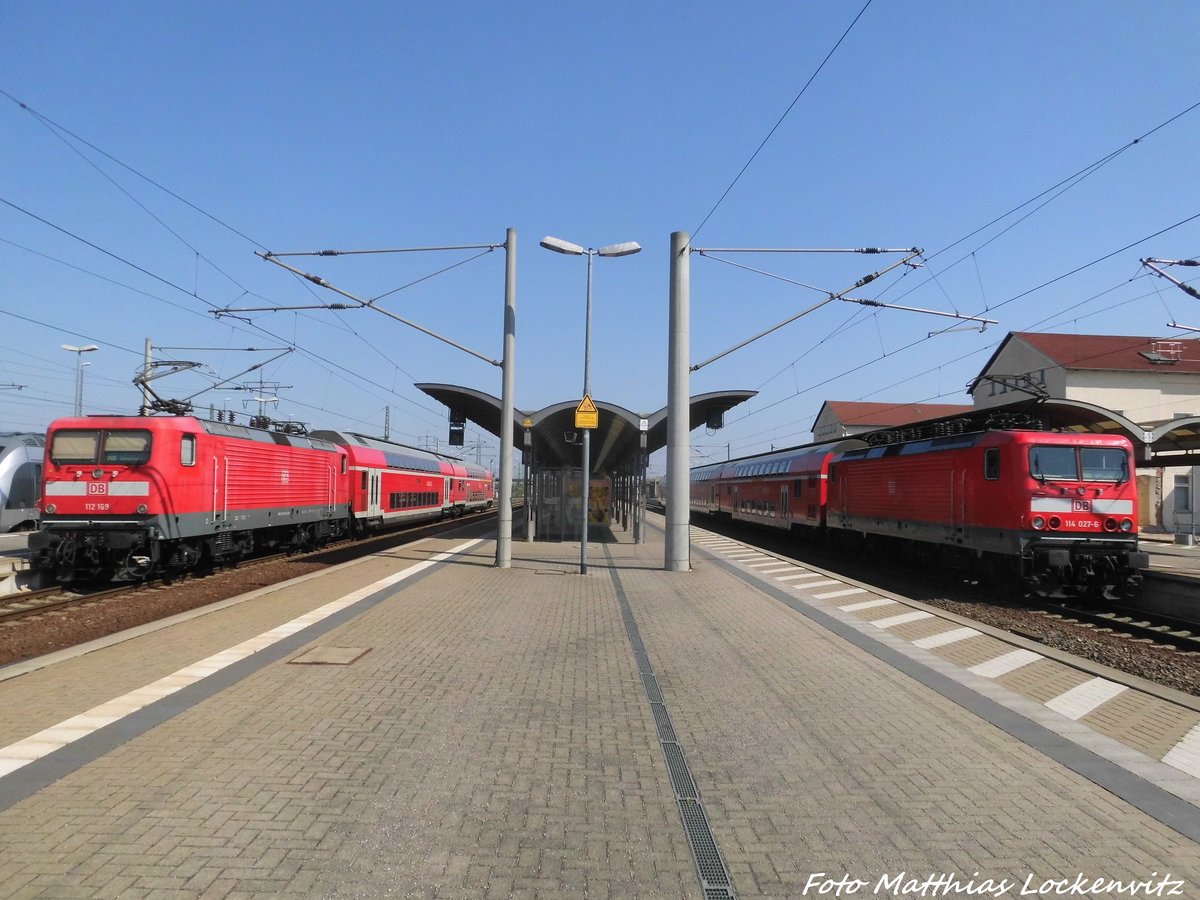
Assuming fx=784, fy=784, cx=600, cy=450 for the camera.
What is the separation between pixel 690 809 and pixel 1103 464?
1286cm

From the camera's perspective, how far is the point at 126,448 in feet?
44.8

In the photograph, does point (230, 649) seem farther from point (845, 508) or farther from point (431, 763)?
point (845, 508)

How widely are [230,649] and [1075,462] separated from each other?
1374 centimetres

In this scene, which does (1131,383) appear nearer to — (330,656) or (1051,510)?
(1051,510)

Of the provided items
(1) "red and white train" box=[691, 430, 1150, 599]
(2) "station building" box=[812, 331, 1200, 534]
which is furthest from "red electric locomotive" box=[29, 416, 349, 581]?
(2) "station building" box=[812, 331, 1200, 534]

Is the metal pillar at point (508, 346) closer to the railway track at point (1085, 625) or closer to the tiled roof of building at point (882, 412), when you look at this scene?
the railway track at point (1085, 625)

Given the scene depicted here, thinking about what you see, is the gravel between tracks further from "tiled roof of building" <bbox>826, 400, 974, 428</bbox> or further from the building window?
"tiled roof of building" <bbox>826, 400, 974, 428</bbox>

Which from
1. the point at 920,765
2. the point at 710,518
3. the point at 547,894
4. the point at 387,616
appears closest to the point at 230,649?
the point at 387,616

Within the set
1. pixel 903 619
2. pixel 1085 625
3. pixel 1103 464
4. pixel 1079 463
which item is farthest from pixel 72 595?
pixel 1103 464

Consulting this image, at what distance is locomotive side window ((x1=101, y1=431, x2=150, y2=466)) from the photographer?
1363 cm

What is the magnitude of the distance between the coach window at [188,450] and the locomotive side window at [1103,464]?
16098mm

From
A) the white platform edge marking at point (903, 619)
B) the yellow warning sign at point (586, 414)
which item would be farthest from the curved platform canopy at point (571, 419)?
the white platform edge marking at point (903, 619)

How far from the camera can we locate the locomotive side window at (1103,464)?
14008 mm

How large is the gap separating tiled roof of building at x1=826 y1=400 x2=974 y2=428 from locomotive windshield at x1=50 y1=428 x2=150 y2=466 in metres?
58.5
